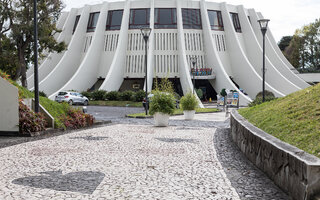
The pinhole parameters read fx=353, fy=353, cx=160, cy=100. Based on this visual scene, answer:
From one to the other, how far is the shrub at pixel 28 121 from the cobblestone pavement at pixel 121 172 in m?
1.80

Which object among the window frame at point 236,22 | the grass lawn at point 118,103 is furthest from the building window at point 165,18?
the grass lawn at point 118,103

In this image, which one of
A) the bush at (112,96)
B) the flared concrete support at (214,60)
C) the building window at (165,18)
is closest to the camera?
the bush at (112,96)

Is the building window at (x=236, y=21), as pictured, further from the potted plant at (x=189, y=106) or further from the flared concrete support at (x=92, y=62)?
the potted plant at (x=189, y=106)

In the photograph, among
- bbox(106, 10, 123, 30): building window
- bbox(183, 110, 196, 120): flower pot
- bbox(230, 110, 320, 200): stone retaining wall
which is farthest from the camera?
bbox(106, 10, 123, 30): building window

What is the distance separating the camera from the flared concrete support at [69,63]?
40844 millimetres

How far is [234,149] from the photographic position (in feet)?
29.8

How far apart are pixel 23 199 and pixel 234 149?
593 cm

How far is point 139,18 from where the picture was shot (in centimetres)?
4547

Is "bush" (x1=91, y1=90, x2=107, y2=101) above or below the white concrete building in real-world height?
below

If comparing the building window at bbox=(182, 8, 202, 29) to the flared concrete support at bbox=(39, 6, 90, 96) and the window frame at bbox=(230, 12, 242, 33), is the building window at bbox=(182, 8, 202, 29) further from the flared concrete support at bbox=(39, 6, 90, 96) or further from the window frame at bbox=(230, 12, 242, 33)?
the flared concrete support at bbox=(39, 6, 90, 96)

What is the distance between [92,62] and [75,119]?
29.7m

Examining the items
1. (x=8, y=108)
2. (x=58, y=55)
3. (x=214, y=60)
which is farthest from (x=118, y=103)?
(x=8, y=108)

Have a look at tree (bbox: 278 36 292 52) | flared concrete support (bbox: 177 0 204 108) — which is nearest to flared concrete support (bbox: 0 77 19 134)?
flared concrete support (bbox: 177 0 204 108)

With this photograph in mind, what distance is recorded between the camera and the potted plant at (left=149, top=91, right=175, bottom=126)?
15.4 meters
